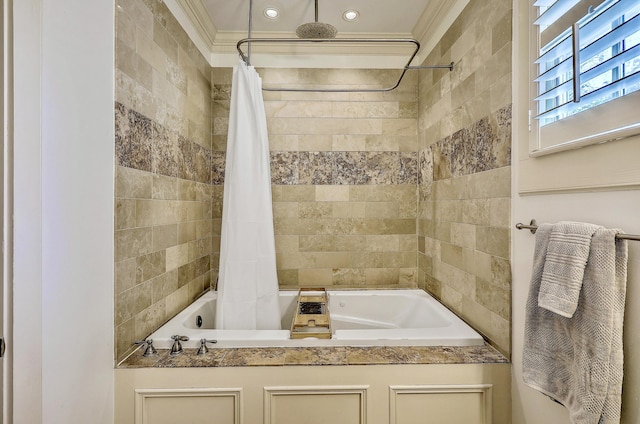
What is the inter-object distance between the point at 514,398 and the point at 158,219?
71.7 inches

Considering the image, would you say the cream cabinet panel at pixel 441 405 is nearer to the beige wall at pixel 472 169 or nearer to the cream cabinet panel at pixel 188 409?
the beige wall at pixel 472 169

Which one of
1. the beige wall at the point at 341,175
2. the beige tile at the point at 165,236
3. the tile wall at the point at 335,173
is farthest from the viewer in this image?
the beige wall at the point at 341,175

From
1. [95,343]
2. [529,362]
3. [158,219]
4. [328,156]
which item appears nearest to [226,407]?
[95,343]

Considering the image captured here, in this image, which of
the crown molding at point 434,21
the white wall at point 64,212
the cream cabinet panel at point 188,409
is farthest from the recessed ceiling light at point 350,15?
the cream cabinet panel at point 188,409

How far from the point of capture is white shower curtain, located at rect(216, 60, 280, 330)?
1.80 meters

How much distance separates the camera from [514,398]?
1287mm

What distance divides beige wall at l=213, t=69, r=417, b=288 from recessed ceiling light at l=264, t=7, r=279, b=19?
0.38m

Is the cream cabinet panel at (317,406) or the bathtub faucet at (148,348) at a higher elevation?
the bathtub faucet at (148,348)

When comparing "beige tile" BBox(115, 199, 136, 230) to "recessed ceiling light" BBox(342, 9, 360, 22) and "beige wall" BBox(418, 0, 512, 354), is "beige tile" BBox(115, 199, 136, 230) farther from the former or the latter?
"recessed ceiling light" BBox(342, 9, 360, 22)

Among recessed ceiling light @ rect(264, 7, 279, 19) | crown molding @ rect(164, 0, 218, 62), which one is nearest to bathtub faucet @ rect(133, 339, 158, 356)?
crown molding @ rect(164, 0, 218, 62)

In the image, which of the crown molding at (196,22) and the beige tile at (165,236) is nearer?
the beige tile at (165,236)

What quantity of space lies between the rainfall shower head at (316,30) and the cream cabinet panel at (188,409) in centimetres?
189

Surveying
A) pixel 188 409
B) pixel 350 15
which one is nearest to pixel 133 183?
pixel 188 409

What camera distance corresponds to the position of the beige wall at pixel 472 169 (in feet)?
4.44
